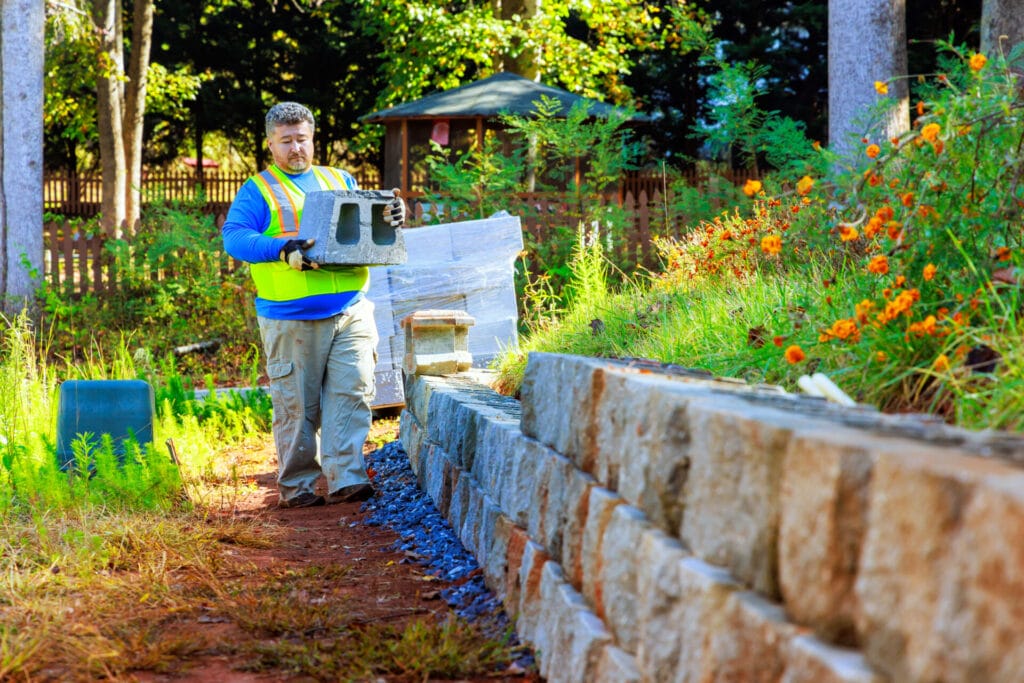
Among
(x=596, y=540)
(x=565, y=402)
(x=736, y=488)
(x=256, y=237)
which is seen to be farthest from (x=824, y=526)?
(x=256, y=237)

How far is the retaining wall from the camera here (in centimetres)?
129

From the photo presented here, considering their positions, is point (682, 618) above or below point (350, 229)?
below

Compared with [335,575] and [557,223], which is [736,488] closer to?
[335,575]

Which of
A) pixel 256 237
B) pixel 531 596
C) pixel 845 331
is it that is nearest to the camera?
pixel 845 331

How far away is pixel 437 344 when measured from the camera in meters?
6.75

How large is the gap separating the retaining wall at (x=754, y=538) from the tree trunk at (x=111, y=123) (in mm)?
14878

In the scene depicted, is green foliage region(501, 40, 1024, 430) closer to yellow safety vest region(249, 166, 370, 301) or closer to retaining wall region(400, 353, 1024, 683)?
retaining wall region(400, 353, 1024, 683)

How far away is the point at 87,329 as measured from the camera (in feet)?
36.1

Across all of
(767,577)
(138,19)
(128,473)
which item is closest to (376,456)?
(128,473)

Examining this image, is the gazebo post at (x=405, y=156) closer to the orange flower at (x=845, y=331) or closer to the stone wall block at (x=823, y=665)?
the orange flower at (x=845, y=331)

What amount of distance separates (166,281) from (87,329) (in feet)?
3.03

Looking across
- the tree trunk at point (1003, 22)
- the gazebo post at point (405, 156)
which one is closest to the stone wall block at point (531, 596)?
the tree trunk at point (1003, 22)

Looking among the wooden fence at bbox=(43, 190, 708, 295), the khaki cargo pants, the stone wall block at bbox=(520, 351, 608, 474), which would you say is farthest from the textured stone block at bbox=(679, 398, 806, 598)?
the wooden fence at bbox=(43, 190, 708, 295)

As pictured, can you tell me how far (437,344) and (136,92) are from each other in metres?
12.8
